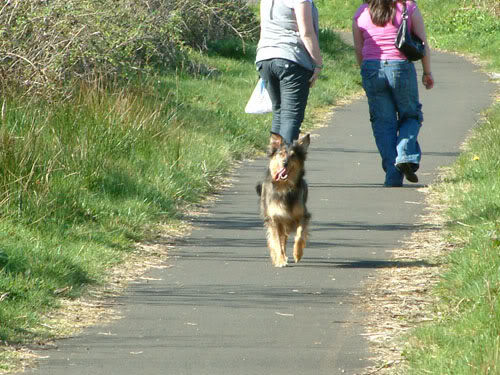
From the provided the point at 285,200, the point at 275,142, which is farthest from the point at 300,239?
the point at 275,142

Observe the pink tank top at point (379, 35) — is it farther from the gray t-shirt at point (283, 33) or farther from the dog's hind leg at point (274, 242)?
the dog's hind leg at point (274, 242)

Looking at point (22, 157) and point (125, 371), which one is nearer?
point (125, 371)

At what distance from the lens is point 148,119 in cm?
1125

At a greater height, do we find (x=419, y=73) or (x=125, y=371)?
(x=125, y=371)

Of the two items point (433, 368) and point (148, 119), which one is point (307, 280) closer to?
point (433, 368)

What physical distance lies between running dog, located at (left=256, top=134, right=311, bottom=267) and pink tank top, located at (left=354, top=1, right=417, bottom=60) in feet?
9.23

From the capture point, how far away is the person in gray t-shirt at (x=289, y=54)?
8953mm

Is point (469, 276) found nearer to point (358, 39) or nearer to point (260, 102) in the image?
point (260, 102)

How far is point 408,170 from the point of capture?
33.4 ft

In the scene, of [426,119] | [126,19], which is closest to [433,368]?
[126,19]

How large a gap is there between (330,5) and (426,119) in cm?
2116

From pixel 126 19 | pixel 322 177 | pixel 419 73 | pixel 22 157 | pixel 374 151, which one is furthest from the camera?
pixel 419 73

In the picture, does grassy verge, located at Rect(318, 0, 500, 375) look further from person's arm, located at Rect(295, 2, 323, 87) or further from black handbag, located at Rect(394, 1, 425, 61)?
person's arm, located at Rect(295, 2, 323, 87)

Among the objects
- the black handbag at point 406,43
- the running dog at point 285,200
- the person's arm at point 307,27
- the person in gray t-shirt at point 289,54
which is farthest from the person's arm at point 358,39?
the running dog at point 285,200
